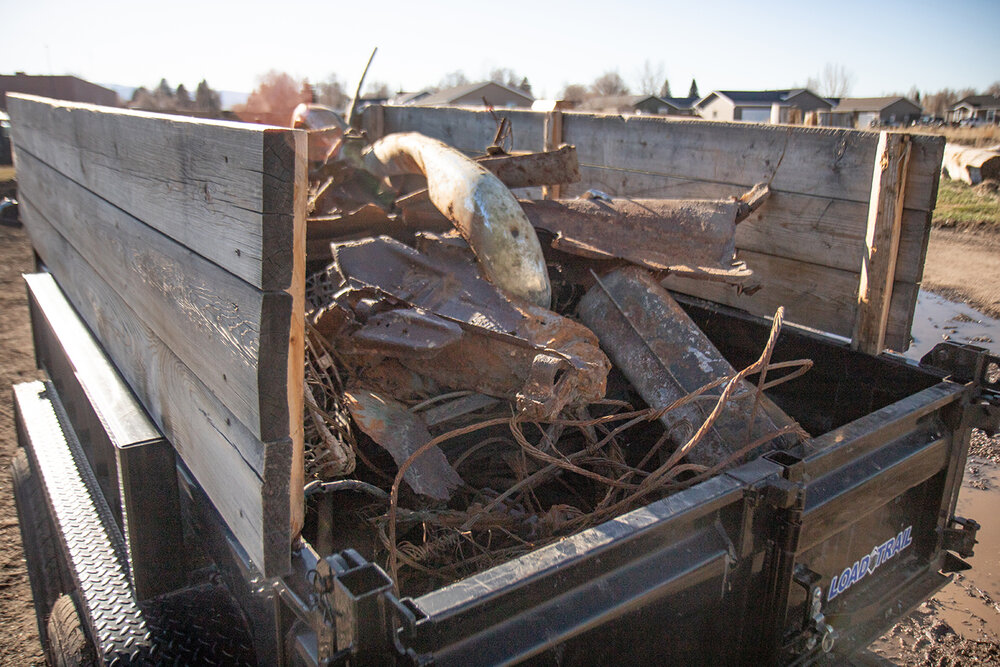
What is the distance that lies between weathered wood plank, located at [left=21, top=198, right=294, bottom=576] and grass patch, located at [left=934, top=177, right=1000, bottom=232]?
12683 millimetres

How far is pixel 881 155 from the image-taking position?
257 cm

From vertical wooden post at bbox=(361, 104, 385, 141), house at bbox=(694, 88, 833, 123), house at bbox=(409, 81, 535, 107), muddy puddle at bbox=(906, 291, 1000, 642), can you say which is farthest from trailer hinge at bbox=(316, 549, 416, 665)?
house at bbox=(694, 88, 833, 123)

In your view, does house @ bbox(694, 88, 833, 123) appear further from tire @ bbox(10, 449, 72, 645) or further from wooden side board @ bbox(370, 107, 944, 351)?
tire @ bbox(10, 449, 72, 645)

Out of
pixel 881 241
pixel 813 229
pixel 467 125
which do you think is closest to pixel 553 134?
pixel 467 125

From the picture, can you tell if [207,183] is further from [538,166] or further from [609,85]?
[609,85]

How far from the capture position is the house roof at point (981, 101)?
57875mm

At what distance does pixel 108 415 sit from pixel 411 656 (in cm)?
132

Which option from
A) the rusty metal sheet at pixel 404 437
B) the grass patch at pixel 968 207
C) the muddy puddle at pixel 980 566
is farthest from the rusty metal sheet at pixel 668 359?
the grass patch at pixel 968 207

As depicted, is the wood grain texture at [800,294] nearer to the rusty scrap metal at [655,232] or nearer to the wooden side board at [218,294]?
the rusty scrap metal at [655,232]

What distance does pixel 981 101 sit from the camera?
60.2 metres

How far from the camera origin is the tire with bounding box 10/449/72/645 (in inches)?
103

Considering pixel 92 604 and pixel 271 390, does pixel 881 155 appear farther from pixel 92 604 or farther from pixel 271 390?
pixel 92 604

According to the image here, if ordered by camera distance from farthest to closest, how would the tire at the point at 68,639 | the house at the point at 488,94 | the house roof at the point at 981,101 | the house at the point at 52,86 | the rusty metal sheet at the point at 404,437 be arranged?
the house roof at the point at 981,101
the house at the point at 488,94
the house at the point at 52,86
the rusty metal sheet at the point at 404,437
the tire at the point at 68,639

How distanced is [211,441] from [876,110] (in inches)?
2332
